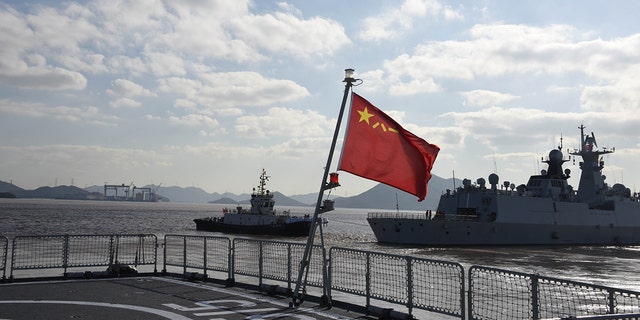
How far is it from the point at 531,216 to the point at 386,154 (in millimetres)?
43395

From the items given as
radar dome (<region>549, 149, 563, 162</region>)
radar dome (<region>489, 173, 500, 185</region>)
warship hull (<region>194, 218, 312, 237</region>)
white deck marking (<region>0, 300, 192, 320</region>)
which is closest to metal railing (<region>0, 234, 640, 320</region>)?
white deck marking (<region>0, 300, 192, 320</region>)

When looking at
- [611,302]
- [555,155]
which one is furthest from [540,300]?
[555,155]

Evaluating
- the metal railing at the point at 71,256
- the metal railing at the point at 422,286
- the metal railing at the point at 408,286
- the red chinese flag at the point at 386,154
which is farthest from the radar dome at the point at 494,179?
the red chinese flag at the point at 386,154

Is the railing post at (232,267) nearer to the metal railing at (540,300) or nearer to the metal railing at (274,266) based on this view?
the metal railing at (274,266)

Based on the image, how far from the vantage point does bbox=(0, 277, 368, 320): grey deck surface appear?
9.05 meters

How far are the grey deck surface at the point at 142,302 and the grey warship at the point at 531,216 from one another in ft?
120

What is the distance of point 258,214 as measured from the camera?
68062 mm

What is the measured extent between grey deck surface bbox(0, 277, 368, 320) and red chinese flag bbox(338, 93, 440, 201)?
2.63 m

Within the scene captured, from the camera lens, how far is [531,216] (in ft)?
161

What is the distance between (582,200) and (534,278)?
186 ft

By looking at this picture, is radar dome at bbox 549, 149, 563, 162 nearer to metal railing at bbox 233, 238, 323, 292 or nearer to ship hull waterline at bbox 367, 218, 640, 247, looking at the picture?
ship hull waterline at bbox 367, 218, 640, 247

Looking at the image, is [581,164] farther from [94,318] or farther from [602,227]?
[94,318]

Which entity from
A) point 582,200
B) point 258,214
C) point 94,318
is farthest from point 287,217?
point 94,318

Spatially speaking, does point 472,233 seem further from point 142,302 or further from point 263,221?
point 142,302
